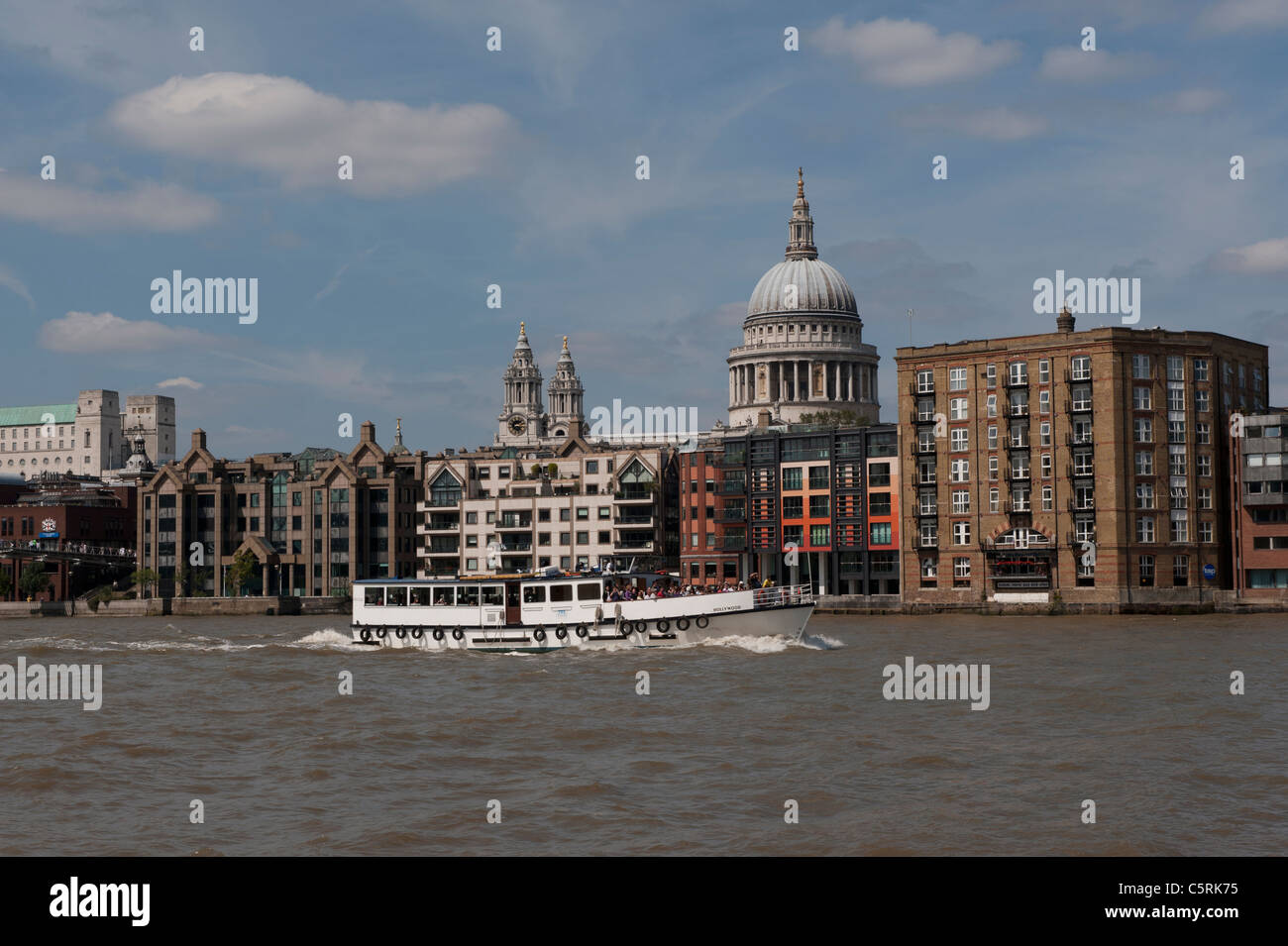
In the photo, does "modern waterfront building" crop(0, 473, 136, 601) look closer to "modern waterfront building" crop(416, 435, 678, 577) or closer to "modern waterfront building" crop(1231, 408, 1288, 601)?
"modern waterfront building" crop(416, 435, 678, 577)

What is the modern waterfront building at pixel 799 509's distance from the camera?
127562 millimetres

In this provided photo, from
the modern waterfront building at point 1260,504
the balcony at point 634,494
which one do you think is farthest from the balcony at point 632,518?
the modern waterfront building at point 1260,504

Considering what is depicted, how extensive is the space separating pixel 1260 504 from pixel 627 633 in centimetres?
6400

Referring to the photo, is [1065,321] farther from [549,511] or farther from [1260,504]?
[549,511]

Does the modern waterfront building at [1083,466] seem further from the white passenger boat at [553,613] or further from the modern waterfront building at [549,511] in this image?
the white passenger boat at [553,613]

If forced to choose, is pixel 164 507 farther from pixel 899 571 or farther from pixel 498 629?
pixel 498 629

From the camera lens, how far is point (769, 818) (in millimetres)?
25484

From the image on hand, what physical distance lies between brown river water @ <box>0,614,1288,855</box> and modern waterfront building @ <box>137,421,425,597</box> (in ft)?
303

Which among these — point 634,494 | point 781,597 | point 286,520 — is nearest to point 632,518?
point 634,494

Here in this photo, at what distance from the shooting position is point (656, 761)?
32156 mm

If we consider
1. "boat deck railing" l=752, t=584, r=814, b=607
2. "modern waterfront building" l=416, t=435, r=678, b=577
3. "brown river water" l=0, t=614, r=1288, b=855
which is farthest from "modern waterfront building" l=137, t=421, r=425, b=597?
"brown river water" l=0, t=614, r=1288, b=855

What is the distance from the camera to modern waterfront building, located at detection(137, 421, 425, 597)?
150750mm

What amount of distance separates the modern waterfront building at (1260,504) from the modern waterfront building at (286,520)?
81717 millimetres
